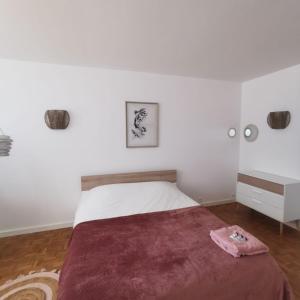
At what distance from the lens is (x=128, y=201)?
237 cm

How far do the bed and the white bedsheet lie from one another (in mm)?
22

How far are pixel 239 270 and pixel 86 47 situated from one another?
2498 mm

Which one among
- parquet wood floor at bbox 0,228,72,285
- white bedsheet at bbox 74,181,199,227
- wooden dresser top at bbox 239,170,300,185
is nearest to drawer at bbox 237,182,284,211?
wooden dresser top at bbox 239,170,300,185

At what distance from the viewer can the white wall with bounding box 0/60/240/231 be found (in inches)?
99.7

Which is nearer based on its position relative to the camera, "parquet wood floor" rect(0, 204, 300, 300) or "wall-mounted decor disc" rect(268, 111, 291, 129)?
"parquet wood floor" rect(0, 204, 300, 300)

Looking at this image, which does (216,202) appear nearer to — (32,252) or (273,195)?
(273,195)

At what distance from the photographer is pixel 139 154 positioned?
307 centimetres

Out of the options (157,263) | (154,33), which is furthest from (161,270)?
(154,33)

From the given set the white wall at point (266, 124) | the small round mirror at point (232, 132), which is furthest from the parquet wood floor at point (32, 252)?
the white wall at point (266, 124)

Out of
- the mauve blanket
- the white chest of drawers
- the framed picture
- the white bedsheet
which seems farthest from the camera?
the framed picture

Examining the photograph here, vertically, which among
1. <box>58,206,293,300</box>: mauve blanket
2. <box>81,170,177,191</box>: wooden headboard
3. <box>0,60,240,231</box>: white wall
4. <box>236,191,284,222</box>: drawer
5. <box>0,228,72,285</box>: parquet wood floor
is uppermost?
<box>0,60,240,231</box>: white wall

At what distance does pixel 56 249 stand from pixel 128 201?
104 centimetres

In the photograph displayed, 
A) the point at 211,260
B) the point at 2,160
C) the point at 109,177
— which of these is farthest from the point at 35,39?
the point at 211,260

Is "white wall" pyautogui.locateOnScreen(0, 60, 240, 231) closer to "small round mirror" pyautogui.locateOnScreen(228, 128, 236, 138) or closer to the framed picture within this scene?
the framed picture
